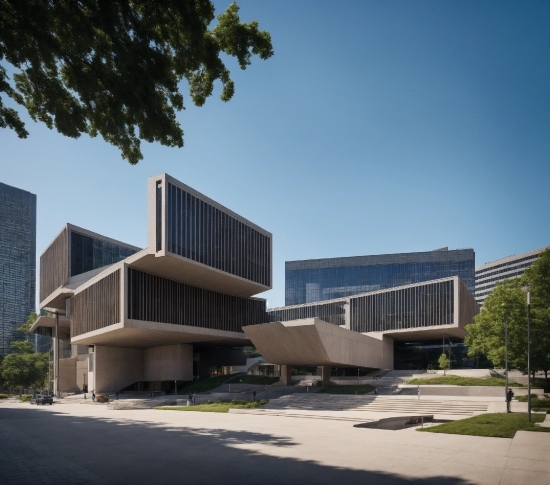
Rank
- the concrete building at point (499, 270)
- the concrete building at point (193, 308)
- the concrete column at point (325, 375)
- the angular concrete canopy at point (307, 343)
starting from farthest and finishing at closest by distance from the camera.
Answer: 1. the concrete building at point (499, 270)
2. the concrete column at point (325, 375)
3. the concrete building at point (193, 308)
4. the angular concrete canopy at point (307, 343)

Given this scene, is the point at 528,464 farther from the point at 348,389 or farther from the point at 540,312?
the point at 348,389

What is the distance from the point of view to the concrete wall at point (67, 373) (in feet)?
260

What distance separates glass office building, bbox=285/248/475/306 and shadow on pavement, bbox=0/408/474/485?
354 ft

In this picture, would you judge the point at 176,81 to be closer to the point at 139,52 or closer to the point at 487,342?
the point at 139,52

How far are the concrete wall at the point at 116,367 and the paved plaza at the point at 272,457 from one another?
4119 centimetres

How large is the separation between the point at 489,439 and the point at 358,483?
9153 mm

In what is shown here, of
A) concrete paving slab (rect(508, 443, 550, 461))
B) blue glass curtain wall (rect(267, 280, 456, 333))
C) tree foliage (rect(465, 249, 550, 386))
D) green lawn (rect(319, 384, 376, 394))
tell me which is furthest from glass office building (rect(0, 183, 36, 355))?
concrete paving slab (rect(508, 443, 550, 461))

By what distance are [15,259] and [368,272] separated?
342ft

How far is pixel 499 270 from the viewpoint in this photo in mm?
170000

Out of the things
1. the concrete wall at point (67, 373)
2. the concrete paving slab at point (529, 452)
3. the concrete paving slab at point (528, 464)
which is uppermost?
the concrete paving slab at point (528, 464)

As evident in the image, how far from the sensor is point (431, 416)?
2769 cm

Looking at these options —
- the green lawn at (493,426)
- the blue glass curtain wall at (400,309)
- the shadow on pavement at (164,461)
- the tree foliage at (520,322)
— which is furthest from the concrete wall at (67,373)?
the green lawn at (493,426)

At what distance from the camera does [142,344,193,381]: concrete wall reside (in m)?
62.9

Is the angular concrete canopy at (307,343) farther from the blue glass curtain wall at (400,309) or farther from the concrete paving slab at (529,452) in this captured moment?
the concrete paving slab at (529,452)
